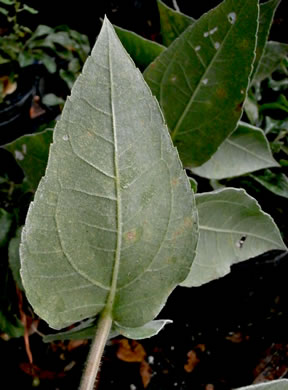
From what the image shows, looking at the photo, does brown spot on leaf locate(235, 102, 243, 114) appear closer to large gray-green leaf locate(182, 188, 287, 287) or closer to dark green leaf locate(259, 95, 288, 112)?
large gray-green leaf locate(182, 188, 287, 287)

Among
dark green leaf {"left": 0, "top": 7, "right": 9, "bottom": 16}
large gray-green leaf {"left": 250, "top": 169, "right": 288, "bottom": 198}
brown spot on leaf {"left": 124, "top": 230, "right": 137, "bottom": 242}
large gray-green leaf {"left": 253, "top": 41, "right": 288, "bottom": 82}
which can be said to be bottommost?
large gray-green leaf {"left": 250, "top": 169, "right": 288, "bottom": 198}

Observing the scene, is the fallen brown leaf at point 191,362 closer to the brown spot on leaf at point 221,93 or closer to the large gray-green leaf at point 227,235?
the large gray-green leaf at point 227,235

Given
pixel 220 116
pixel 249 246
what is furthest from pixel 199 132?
pixel 249 246

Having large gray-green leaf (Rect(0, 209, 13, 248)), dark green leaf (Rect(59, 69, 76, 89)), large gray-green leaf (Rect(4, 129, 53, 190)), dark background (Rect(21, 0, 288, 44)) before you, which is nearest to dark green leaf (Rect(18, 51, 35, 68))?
dark green leaf (Rect(59, 69, 76, 89))

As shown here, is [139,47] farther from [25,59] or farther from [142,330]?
[25,59]

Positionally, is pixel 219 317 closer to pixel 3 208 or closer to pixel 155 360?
pixel 155 360
